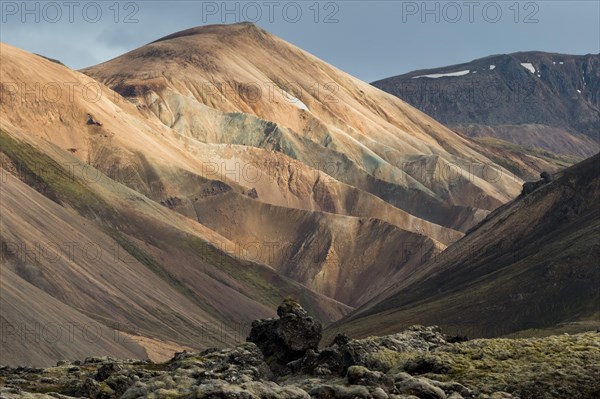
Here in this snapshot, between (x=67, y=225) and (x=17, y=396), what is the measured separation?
159 meters

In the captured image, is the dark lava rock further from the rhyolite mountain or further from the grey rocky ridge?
the rhyolite mountain

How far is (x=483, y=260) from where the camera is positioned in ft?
611

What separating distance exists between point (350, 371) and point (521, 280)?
129003mm

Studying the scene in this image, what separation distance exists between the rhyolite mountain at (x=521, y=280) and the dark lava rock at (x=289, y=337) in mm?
73000

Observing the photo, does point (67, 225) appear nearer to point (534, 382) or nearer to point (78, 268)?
point (78, 268)

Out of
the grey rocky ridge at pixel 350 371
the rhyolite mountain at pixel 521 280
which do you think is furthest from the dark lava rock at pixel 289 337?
the rhyolite mountain at pixel 521 280

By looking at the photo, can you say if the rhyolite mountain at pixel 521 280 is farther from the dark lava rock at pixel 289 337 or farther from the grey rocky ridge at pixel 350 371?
the grey rocky ridge at pixel 350 371

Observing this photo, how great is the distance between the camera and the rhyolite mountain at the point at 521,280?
493 ft

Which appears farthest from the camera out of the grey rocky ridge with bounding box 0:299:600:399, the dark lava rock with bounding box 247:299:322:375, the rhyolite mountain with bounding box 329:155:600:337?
the rhyolite mountain with bounding box 329:155:600:337

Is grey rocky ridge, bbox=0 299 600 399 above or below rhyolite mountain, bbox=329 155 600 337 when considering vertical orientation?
below

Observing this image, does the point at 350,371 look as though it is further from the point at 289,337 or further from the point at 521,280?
the point at 521,280

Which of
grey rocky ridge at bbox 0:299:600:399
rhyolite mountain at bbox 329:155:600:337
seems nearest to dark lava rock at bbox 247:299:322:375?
grey rocky ridge at bbox 0:299:600:399

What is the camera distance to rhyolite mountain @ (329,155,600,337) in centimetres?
15025

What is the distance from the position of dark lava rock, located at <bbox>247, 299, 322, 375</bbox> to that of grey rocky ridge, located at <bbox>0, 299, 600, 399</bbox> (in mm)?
56
